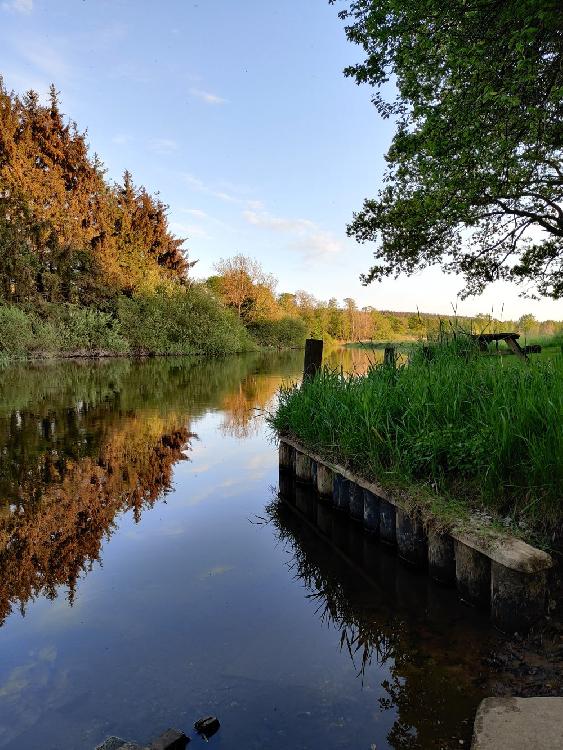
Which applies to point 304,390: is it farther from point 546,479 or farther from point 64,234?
point 64,234

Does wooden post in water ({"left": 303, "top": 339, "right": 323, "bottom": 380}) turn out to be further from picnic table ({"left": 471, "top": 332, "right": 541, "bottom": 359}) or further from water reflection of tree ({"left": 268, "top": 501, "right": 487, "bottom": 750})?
water reflection of tree ({"left": 268, "top": 501, "right": 487, "bottom": 750})

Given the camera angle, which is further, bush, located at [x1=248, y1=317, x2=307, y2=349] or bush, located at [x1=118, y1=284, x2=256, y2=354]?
bush, located at [x1=248, y1=317, x2=307, y2=349]

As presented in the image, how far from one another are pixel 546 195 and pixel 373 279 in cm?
533

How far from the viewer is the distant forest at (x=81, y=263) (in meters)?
26.3

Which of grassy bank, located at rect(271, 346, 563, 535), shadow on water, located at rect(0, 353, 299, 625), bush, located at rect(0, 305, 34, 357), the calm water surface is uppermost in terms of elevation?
bush, located at rect(0, 305, 34, 357)

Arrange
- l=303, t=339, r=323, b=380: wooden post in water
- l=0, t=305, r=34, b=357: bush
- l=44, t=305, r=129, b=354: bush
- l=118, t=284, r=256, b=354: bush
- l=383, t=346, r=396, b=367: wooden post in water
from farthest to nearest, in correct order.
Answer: l=118, t=284, r=256, b=354: bush < l=44, t=305, r=129, b=354: bush < l=0, t=305, r=34, b=357: bush < l=303, t=339, r=323, b=380: wooden post in water < l=383, t=346, r=396, b=367: wooden post in water

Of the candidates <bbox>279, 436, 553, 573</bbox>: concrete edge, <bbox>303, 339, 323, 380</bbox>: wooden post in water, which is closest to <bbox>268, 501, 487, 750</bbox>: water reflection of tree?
<bbox>279, 436, 553, 573</bbox>: concrete edge

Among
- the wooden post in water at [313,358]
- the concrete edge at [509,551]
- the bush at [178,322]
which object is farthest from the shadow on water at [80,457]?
the bush at [178,322]

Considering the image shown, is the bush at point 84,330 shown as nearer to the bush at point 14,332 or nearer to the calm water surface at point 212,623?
the bush at point 14,332

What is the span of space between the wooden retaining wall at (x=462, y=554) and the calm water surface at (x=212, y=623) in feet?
0.53

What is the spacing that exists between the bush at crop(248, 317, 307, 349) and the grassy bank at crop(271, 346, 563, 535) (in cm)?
4177

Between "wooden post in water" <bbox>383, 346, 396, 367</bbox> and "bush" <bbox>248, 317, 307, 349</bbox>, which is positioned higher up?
"bush" <bbox>248, 317, 307, 349</bbox>

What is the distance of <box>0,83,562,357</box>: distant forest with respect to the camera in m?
26.3

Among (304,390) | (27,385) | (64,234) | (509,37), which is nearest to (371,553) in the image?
(304,390)
